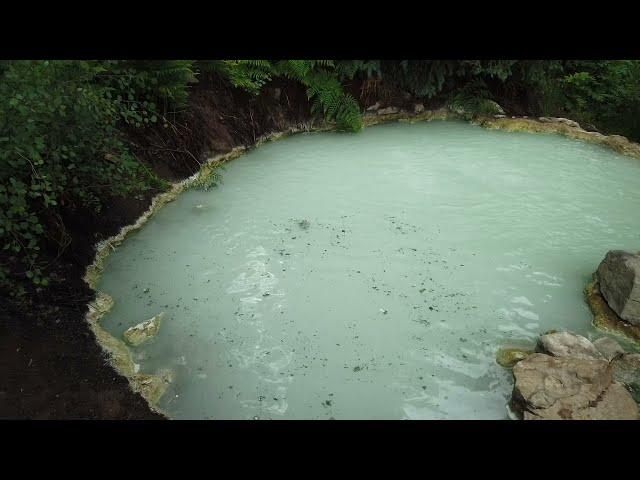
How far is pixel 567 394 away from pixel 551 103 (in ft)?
31.9

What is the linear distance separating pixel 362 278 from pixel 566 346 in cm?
210

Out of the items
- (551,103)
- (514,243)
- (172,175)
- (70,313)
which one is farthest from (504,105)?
(70,313)

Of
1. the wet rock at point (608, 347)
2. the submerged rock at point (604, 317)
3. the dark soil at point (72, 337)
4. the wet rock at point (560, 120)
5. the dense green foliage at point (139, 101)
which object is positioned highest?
the dense green foliage at point (139, 101)

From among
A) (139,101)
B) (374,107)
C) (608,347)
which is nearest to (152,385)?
(608,347)

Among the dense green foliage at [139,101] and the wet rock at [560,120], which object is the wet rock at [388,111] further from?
the wet rock at [560,120]

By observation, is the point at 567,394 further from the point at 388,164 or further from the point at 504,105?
the point at 504,105

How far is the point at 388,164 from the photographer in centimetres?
770

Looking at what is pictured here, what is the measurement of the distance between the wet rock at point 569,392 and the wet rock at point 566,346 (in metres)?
0.20

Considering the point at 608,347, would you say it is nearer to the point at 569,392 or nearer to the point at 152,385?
the point at 569,392

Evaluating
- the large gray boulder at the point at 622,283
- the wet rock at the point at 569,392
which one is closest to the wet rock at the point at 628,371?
the wet rock at the point at 569,392

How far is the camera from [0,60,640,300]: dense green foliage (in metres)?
3.04

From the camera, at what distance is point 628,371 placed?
3764 millimetres

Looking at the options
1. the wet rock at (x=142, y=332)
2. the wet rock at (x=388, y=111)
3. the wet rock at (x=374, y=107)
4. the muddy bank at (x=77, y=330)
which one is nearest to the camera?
the muddy bank at (x=77, y=330)

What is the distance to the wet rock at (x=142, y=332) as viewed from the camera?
399 cm
